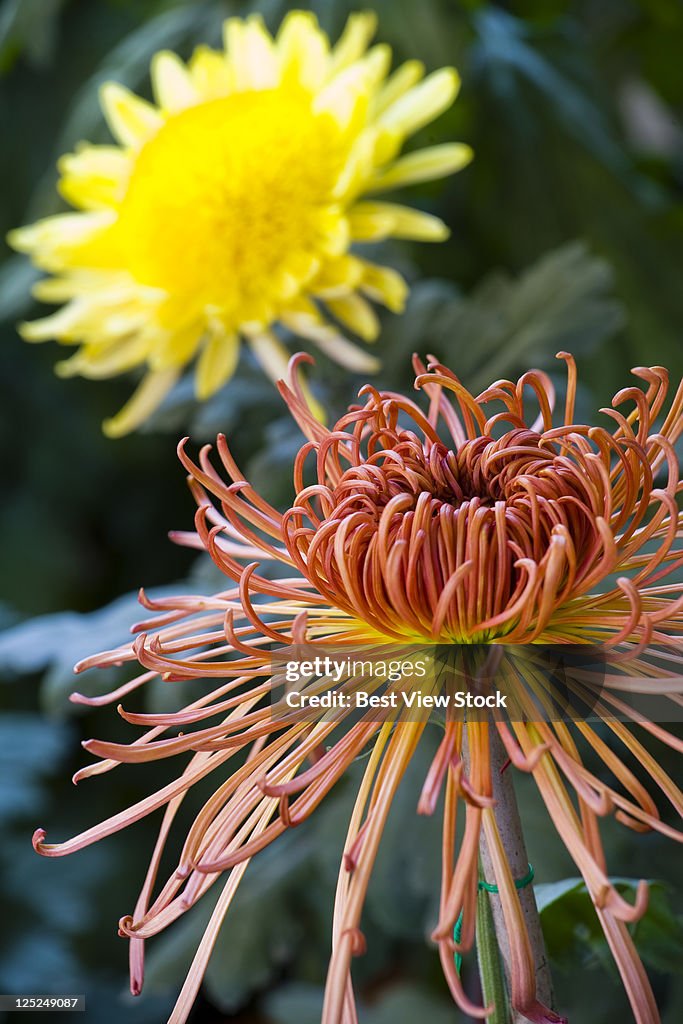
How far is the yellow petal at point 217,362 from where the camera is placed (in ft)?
1.46

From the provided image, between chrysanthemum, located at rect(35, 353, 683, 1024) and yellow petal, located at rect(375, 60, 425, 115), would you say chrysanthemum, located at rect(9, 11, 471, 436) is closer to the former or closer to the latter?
yellow petal, located at rect(375, 60, 425, 115)

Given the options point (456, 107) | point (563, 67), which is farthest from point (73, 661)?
point (563, 67)

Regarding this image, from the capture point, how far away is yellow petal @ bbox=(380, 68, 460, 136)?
0.43 meters

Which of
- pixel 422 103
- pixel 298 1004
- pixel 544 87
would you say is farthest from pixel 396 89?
pixel 298 1004

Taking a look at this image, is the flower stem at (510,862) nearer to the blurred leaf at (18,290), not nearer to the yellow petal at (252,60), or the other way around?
the yellow petal at (252,60)

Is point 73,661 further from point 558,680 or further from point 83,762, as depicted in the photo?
point 83,762

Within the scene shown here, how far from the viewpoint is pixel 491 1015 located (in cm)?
19

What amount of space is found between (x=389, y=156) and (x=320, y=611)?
10.1 inches

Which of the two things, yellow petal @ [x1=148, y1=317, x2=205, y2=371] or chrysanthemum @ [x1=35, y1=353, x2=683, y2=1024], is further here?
yellow petal @ [x1=148, y1=317, x2=205, y2=371]

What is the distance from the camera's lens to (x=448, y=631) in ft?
0.68

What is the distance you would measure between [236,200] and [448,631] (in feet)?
0.88

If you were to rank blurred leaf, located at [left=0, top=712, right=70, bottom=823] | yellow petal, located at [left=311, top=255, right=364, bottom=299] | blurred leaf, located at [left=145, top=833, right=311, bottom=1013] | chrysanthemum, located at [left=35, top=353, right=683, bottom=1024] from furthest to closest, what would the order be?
blurred leaf, located at [left=0, top=712, right=70, bottom=823], blurred leaf, located at [left=145, top=833, right=311, bottom=1013], yellow petal, located at [left=311, top=255, right=364, bottom=299], chrysanthemum, located at [left=35, top=353, right=683, bottom=1024]

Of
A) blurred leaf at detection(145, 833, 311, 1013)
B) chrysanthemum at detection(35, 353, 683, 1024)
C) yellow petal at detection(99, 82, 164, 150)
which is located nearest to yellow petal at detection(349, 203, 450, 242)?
yellow petal at detection(99, 82, 164, 150)

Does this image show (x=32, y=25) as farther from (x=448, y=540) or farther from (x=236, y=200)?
(x=448, y=540)
